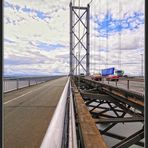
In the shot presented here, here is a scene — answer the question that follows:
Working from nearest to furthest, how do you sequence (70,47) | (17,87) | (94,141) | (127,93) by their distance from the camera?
(94,141) → (127,93) → (17,87) → (70,47)

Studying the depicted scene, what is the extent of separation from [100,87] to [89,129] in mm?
21244

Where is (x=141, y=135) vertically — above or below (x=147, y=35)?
below

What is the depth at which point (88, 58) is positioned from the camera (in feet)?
211

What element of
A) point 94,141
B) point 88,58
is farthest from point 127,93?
point 88,58

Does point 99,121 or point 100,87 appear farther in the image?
point 100,87

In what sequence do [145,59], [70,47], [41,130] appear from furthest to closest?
[70,47], [41,130], [145,59]

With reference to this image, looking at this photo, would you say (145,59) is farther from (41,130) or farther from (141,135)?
(141,135)

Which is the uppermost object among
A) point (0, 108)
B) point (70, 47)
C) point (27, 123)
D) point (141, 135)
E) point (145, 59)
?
point (70, 47)

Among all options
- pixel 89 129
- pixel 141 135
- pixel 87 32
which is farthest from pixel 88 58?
pixel 89 129

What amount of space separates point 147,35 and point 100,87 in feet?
83.3

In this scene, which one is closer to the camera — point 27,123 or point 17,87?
point 27,123

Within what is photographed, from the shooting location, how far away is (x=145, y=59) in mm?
1814

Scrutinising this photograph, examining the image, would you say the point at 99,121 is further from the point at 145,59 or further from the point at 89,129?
the point at 145,59

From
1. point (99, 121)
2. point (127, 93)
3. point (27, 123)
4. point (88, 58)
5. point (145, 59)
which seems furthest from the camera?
point (88, 58)
